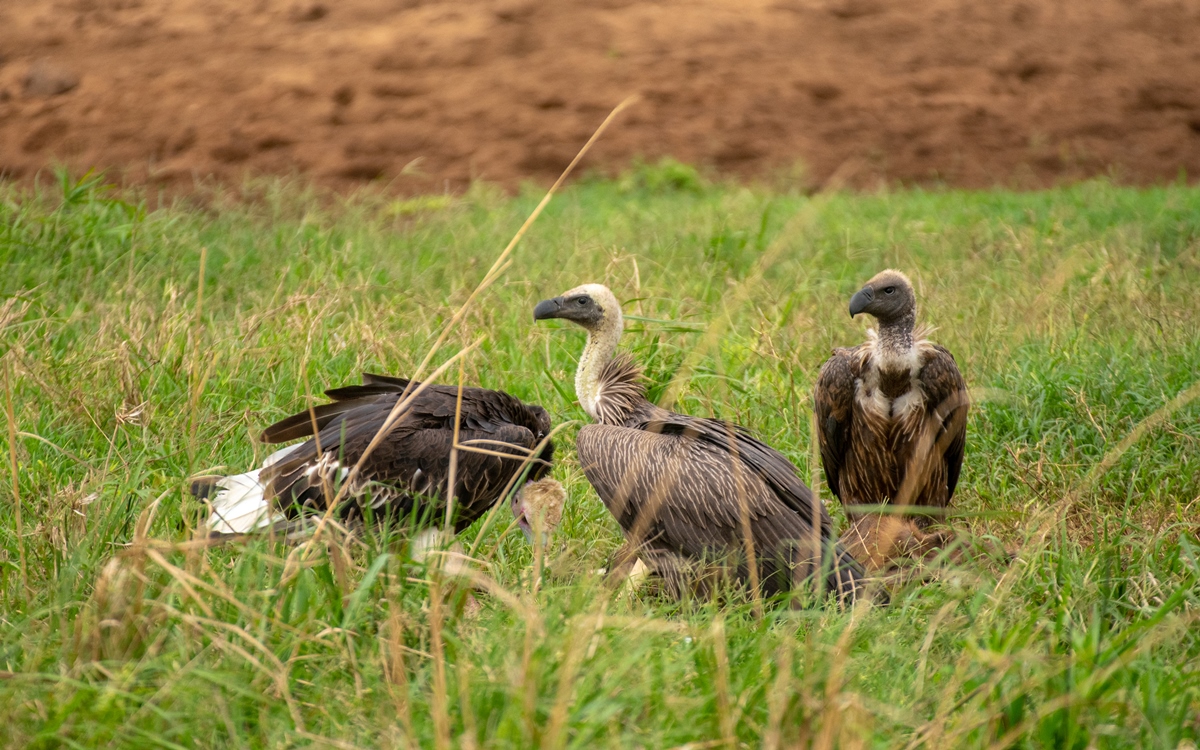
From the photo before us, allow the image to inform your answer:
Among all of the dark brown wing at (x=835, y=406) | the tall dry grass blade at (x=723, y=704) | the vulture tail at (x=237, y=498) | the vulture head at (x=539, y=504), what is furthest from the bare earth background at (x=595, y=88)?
the tall dry grass blade at (x=723, y=704)

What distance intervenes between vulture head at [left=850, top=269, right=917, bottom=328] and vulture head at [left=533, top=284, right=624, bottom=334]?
0.86m

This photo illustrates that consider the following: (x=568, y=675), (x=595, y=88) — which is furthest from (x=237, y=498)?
(x=595, y=88)

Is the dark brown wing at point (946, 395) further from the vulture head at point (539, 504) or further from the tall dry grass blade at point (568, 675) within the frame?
the tall dry grass blade at point (568, 675)

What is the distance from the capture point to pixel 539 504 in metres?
3.65

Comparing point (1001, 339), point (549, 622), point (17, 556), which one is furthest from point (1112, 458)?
point (17, 556)

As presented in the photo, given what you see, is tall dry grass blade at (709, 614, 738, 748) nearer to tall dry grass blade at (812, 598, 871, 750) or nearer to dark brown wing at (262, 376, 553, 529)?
tall dry grass blade at (812, 598, 871, 750)

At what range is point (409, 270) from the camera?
6.39 m

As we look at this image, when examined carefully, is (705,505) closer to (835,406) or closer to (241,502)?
(835,406)

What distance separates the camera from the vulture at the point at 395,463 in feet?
11.6

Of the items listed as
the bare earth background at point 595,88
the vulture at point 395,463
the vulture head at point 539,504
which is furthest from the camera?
the bare earth background at point 595,88

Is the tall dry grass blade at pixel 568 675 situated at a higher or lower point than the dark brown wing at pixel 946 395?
higher

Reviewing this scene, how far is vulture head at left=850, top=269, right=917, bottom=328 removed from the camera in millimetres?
3873

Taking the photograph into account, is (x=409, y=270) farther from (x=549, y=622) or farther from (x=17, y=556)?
(x=549, y=622)

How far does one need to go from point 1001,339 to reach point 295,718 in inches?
149
